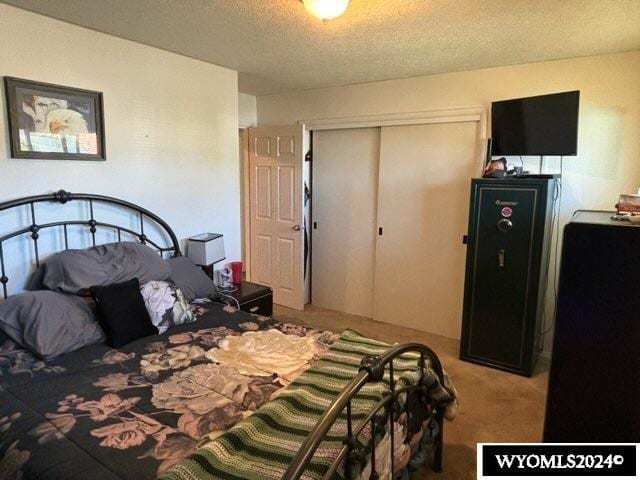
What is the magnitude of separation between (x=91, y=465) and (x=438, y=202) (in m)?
3.22

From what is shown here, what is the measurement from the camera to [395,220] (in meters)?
A: 3.97

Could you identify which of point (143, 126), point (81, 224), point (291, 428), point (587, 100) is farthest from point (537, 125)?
point (81, 224)

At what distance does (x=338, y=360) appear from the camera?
1.91m

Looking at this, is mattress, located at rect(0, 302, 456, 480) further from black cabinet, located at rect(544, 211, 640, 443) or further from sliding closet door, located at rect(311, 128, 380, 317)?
sliding closet door, located at rect(311, 128, 380, 317)

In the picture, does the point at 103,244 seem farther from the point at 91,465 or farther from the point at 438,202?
the point at 438,202

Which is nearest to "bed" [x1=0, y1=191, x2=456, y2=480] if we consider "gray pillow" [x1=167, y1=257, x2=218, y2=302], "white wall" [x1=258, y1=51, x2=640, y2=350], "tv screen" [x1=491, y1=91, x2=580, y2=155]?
"gray pillow" [x1=167, y1=257, x2=218, y2=302]

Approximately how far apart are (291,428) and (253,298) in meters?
1.95

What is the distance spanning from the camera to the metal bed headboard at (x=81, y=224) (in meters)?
2.29

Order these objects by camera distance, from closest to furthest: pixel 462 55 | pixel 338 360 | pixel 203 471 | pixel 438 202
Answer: pixel 203 471, pixel 338 360, pixel 462 55, pixel 438 202

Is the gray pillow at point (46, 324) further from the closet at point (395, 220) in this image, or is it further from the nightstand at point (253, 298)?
the closet at point (395, 220)

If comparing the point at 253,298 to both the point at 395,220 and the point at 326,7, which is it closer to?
the point at 395,220

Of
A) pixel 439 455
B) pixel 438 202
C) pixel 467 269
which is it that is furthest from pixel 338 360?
pixel 438 202

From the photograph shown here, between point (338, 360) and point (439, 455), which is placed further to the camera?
point (439, 455)

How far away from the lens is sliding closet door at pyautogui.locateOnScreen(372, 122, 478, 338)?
142 inches
